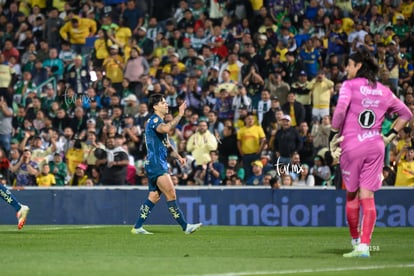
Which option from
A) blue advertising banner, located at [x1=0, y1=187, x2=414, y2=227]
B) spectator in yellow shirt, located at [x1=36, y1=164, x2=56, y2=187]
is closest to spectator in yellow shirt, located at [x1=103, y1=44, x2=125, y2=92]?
spectator in yellow shirt, located at [x1=36, y1=164, x2=56, y2=187]

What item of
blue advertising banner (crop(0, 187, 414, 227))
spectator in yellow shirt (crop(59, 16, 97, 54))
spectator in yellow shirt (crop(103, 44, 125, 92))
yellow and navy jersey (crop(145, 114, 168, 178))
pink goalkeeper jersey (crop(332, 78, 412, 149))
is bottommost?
blue advertising banner (crop(0, 187, 414, 227))

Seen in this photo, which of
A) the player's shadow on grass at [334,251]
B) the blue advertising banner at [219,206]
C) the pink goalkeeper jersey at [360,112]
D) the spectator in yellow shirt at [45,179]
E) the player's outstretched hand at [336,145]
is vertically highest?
the pink goalkeeper jersey at [360,112]

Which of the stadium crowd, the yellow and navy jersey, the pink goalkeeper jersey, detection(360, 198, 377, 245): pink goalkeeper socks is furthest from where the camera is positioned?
the stadium crowd

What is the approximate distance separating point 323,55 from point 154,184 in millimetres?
11225

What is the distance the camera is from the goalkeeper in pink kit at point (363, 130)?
13.4 meters

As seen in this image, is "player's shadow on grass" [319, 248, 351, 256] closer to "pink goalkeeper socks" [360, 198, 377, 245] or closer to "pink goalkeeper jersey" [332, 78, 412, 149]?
"pink goalkeeper socks" [360, 198, 377, 245]

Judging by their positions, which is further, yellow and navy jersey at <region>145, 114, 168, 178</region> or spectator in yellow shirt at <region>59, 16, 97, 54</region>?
spectator in yellow shirt at <region>59, 16, 97, 54</region>

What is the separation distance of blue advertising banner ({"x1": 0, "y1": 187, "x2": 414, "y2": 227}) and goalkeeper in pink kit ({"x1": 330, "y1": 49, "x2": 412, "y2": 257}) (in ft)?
33.4

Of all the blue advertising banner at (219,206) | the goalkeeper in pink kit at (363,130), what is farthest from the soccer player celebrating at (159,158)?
the blue advertising banner at (219,206)

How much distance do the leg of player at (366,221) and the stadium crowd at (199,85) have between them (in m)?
Result: 11.0

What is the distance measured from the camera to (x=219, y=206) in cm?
2477

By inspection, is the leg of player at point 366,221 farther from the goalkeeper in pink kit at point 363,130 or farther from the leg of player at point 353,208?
the leg of player at point 353,208

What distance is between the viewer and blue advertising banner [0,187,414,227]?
23.7 metres

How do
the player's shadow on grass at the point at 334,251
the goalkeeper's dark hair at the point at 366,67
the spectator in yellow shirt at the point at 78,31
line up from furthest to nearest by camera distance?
the spectator in yellow shirt at the point at 78,31 → the player's shadow on grass at the point at 334,251 → the goalkeeper's dark hair at the point at 366,67
